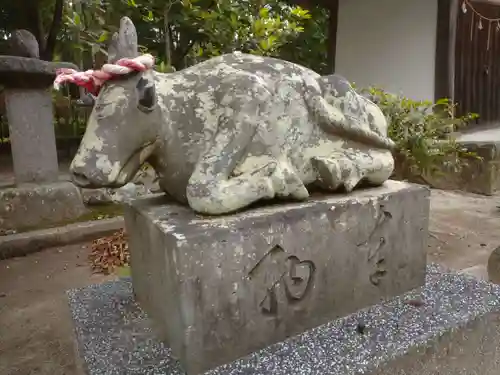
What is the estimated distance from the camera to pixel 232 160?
1.13 metres

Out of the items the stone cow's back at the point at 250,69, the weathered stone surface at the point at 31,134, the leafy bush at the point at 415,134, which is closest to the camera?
the stone cow's back at the point at 250,69

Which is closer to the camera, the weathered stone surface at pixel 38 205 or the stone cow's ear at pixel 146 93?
the stone cow's ear at pixel 146 93

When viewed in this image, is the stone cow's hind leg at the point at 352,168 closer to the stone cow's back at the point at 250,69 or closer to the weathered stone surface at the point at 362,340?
the stone cow's back at the point at 250,69

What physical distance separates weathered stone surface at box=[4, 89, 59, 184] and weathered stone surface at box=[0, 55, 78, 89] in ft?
0.19

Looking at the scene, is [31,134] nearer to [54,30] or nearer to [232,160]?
[54,30]

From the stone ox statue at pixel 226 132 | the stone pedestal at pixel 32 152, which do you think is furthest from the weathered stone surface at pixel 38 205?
the stone ox statue at pixel 226 132

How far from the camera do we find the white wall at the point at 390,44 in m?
4.38

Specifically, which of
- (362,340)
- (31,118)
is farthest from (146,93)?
(31,118)

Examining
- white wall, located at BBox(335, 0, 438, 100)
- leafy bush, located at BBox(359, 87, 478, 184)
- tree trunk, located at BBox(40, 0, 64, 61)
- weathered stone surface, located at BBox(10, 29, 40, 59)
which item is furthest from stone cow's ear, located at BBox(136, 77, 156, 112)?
white wall, located at BBox(335, 0, 438, 100)

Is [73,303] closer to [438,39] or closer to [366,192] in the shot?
[366,192]

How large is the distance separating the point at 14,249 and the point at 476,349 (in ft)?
9.37

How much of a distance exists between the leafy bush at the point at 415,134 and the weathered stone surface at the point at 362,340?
2.27 m

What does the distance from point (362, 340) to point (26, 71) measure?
9.45 feet

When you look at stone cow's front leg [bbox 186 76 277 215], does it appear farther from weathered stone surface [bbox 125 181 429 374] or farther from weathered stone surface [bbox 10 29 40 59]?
weathered stone surface [bbox 10 29 40 59]
